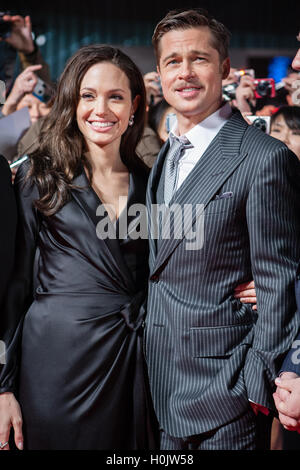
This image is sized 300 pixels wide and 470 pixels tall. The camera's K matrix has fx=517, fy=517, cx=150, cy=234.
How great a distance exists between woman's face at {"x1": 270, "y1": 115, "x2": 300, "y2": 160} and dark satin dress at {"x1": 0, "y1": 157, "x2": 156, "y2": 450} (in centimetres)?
113

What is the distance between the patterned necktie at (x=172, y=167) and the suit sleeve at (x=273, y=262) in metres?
0.29

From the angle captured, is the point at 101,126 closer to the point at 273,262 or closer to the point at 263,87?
the point at 273,262

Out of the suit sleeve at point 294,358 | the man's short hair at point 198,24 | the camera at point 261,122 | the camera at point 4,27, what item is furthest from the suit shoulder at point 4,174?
the camera at point 4,27

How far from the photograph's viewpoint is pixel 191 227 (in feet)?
4.62

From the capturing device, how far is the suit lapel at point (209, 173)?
141cm

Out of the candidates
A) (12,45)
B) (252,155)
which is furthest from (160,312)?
(12,45)

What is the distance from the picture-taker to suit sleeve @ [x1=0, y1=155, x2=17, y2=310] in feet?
5.05

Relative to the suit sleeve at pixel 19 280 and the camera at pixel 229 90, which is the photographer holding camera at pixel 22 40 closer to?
the camera at pixel 229 90

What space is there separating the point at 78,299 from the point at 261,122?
3.34 ft

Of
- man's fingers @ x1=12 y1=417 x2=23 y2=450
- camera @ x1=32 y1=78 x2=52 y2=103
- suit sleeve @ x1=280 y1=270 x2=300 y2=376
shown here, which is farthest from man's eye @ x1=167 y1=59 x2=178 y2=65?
camera @ x1=32 y1=78 x2=52 y2=103

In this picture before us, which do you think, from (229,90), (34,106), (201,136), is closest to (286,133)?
(229,90)

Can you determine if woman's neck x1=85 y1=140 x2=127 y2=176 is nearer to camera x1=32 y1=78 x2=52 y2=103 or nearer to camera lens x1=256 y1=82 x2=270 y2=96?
camera lens x1=256 y1=82 x2=270 y2=96

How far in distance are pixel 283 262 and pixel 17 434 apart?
A: 954 mm

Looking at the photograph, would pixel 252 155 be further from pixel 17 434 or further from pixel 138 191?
pixel 17 434
